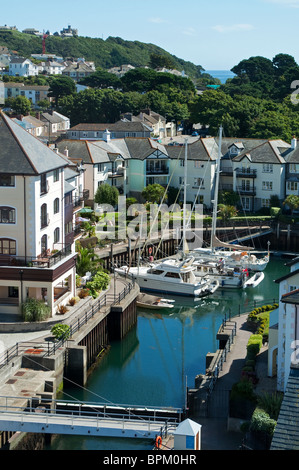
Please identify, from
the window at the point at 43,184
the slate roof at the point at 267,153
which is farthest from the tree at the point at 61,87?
the window at the point at 43,184

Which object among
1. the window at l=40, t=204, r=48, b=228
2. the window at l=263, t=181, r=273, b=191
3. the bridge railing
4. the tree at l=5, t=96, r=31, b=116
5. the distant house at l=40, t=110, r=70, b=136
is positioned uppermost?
the tree at l=5, t=96, r=31, b=116

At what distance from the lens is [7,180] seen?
50125mm

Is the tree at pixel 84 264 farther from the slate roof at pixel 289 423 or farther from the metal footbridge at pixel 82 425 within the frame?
the slate roof at pixel 289 423

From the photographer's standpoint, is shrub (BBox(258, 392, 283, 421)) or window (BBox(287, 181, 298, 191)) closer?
shrub (BBox(258, 392, 283, 421))

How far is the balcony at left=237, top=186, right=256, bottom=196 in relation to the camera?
93.2 meters

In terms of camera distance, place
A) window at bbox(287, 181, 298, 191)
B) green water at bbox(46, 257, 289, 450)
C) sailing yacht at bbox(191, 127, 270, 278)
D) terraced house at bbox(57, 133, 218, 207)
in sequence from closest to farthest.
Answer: green water at bbox(46, 257, 289, 450), sailing yacht at bbox(191, 127, 270, 278), terraced house at bbox(57, 133, 218, 207), window at bbox(287, 181, 298, 191)

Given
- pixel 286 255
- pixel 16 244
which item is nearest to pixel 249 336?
pixel 16 244

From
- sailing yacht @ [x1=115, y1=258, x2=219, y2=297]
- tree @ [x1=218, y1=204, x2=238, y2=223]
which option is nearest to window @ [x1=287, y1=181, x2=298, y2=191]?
tree @ [x1=218, y1=204, x2=238, y2=223]

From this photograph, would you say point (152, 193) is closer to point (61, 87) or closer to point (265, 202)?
point (265, 202)

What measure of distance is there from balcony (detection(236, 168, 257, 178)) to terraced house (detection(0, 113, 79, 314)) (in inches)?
1739

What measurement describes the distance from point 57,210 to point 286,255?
3558 cm

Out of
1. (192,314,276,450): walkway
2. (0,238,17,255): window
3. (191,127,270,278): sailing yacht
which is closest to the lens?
(192,314,276,450): walkway

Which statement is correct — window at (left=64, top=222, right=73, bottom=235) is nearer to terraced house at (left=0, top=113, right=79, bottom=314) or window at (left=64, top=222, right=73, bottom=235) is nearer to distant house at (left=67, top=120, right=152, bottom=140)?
terraced house at (left=0, top=113, right=79, bottom=314)

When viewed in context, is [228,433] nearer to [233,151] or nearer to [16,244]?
[16,244]
